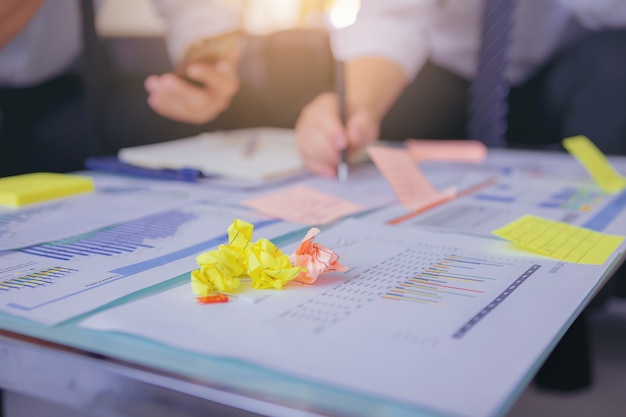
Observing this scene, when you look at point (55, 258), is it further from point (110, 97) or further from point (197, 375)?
point (110, 97)

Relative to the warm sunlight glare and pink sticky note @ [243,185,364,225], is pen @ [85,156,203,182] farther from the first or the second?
the warm sunlight glare

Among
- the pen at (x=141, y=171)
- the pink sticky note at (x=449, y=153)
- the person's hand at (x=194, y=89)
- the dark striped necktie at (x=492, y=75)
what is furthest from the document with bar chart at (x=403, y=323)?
the dark striped necktie at (x=492, y=75)

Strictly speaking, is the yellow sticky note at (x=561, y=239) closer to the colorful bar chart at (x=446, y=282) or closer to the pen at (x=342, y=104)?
the colorful bar chart at (x=446, y=282)

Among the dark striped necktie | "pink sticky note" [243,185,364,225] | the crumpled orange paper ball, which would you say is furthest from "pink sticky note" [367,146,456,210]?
the dark striped necktie

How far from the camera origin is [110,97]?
1.87 meters

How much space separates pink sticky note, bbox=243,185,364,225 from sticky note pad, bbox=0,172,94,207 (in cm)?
23

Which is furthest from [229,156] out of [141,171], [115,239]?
[115,239]

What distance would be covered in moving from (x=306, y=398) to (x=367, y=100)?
33.5 inches

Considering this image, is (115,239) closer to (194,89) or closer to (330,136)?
(330,136)

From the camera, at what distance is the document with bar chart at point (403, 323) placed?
31cm

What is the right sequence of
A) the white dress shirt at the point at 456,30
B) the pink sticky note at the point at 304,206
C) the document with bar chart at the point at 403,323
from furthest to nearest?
1. the white dress shirt at the point at 456,30
2. the pink sticky note at the point at 304,206
3. the document with bar chart at the point at 403,323

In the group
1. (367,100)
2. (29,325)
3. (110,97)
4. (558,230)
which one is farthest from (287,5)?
(29,325)

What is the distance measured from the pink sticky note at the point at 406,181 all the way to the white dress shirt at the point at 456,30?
14.2 inches

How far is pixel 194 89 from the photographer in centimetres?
115
